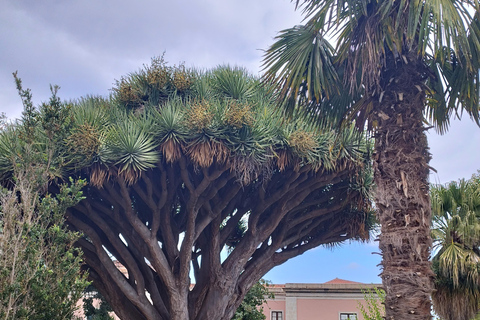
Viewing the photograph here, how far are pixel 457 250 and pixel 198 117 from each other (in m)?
5.38

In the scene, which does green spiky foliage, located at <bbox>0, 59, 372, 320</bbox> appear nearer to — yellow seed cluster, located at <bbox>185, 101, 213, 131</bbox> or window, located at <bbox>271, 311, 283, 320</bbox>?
yellow seed cluster, located at <bbox>185, 101, 213, 131</bbox>

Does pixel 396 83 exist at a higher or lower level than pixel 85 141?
lower

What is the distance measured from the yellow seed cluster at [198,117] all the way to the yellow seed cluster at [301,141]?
5.76 feet

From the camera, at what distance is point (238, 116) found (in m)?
9.38

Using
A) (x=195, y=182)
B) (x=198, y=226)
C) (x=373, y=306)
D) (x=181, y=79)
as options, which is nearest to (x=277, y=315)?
(x=373, y=306)

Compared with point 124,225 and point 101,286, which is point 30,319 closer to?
point 124,225

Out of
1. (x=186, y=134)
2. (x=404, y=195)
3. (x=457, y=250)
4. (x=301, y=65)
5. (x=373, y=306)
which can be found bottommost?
(x=373, y=306)

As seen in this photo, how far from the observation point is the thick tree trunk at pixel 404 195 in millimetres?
4590

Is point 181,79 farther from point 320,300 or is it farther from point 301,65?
point 320,300

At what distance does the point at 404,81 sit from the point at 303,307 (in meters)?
18.6

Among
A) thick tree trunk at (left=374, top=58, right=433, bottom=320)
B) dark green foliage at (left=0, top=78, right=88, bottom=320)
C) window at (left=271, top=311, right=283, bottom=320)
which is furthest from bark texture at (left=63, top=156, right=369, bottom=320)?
window at (left=271, top=311, right=283, bottom=320)

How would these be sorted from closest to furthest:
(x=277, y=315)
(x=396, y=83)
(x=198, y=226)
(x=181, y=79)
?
(x=396, y=83)
(x=198, y=226)
(x=181, y=79)
(x=277, y=315)

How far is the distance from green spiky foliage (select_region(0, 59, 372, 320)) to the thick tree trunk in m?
3.78

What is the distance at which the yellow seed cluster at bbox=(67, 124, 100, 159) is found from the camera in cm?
880
